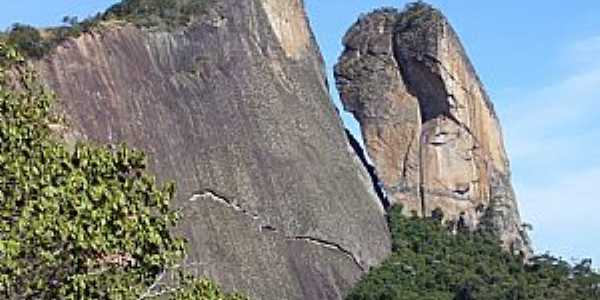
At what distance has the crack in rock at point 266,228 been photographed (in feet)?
115

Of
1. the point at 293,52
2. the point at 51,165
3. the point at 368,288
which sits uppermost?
the point at 293,52

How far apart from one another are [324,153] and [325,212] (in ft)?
9.88

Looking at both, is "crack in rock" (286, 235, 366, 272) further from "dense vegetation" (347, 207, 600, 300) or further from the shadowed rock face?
"dense vegetation" (347, 207, 600, 300)

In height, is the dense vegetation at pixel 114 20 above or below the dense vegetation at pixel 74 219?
above

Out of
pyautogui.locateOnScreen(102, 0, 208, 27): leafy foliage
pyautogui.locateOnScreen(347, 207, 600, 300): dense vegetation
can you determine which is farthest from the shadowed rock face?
pyautogui.locateOnScreen(347, 207, 600, 300): dense vegetation

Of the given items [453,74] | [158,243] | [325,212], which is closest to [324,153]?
[325,212]

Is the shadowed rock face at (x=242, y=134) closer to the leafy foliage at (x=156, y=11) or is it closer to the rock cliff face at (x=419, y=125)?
the leafy foliage at (x=156, y=11)

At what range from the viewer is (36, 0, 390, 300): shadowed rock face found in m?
32.8

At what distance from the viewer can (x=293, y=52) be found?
45.0 meters

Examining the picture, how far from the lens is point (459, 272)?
161 ft

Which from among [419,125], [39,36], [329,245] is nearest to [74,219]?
[39,36]

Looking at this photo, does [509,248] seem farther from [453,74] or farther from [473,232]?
[453,74]

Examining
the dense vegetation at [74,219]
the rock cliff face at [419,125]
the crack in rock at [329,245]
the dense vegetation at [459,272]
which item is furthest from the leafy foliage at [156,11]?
the dense vegetation at [74,219]

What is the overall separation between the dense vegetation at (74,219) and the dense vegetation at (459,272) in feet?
93.2
